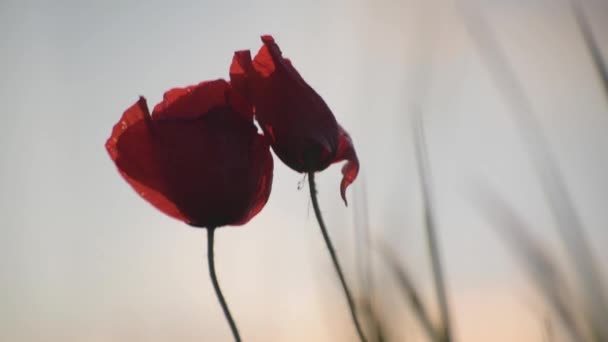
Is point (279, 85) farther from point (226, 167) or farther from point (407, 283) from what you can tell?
point (407, 283)

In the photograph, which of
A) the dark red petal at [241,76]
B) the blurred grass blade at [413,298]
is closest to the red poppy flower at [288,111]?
the dark red petal at [241,76]

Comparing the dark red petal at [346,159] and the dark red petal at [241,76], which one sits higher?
the dark red petal at [241,76]

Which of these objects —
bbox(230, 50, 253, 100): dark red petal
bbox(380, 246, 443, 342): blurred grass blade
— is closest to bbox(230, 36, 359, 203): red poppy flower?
bbox(230, 50, 253, 100): dark red petal

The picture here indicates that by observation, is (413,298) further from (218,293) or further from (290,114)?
(290,114)

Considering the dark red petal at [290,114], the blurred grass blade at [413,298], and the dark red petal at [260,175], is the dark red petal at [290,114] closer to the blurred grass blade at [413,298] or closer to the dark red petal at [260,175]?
the dark red petal at [260,175]

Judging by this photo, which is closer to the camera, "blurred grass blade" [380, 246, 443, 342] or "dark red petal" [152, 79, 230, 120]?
"blurred grass blade" [380, 246, 443, 342]

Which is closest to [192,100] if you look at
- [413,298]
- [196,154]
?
[196,154]

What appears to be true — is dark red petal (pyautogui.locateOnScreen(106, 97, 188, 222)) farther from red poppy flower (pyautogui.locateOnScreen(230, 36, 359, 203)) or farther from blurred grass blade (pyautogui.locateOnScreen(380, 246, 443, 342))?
blurred grass blade (pyautogui.locateOnScreen(380, 246, 443, 342))

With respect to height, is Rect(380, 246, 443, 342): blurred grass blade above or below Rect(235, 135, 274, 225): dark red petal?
below
